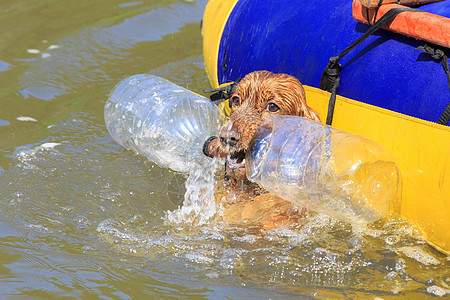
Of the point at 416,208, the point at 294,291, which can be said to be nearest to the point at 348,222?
the point at 416,208

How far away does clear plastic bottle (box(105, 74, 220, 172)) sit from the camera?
4.15 metres

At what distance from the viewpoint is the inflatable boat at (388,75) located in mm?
2918

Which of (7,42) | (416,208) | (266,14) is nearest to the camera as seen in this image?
(416,208)

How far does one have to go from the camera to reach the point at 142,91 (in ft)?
15.1

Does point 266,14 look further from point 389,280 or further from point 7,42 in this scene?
point 7,42

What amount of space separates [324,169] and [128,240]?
3.80 ft

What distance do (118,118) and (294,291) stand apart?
231 cm

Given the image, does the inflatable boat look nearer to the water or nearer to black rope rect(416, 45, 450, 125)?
black rope rect(416, 45, 450, 125)

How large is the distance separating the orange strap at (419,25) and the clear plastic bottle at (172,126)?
1.44 metres

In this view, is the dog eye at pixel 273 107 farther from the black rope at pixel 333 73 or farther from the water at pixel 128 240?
the water at pixel 128 240

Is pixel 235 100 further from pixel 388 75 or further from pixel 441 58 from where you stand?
pixel 441 58

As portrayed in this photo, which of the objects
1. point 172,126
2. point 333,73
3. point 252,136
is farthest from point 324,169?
point 172,126

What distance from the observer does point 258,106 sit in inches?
132

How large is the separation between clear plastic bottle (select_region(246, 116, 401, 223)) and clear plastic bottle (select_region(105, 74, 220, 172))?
0.90 meters
